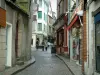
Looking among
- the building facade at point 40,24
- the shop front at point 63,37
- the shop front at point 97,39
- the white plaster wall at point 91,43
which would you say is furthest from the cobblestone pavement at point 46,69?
the building facade at point 40,24

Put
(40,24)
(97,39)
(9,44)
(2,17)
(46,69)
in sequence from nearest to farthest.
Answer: (97,39) → (2,17) → (9,44) → (46,69) → (40,24)

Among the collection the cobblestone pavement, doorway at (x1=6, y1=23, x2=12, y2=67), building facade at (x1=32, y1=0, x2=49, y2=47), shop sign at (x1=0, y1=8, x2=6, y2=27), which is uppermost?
building facade at (x1=32, y1=0, x2=49, y2=47)

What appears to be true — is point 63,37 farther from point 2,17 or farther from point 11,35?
point 2,17

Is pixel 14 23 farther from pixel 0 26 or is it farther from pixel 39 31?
pixel 39 31

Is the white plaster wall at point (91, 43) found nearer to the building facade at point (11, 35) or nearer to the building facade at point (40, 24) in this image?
the building facade at point (11, 35)

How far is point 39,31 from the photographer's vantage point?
75.8 m

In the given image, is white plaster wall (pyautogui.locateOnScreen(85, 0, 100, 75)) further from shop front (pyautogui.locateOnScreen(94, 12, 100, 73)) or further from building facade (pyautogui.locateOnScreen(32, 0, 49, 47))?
building facade (pyautogui.locateOnScreen(32, 0, 49, 47))

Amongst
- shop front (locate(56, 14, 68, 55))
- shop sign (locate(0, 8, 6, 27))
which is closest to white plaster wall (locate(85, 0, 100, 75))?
shop sign (locate(0, 8, 6, 27))

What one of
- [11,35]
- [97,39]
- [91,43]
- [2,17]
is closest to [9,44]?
[11,35]

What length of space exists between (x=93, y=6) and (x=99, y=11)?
1.62m

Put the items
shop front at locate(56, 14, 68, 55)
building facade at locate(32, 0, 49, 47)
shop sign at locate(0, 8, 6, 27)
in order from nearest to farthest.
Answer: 1. shop sign at locate(0, 8, 6, 27)
2. shop front at locate(56, 14, 68, 55)
3. building facade at locate(32, 0, 49, 47)

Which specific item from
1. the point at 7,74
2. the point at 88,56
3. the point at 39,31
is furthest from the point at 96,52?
the point at 39,31

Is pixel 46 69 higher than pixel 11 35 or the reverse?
the reverse

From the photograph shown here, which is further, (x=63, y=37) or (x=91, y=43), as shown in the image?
(x=63, y=37)
